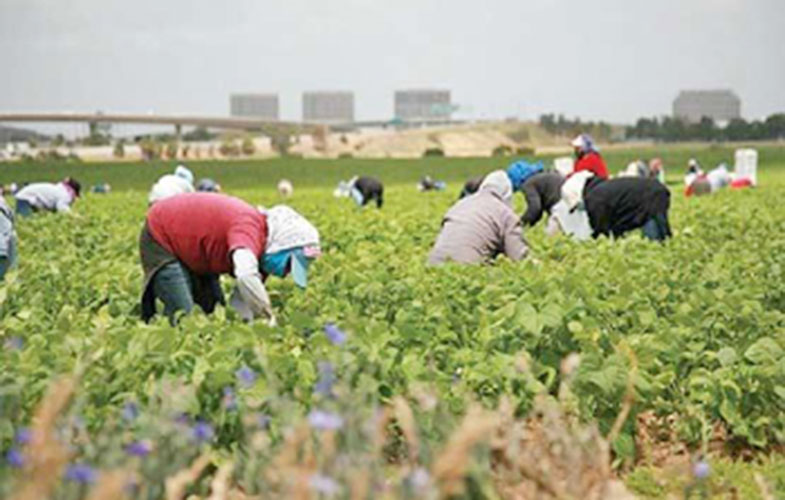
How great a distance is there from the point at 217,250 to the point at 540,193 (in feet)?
17.4

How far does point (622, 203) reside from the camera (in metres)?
10.5

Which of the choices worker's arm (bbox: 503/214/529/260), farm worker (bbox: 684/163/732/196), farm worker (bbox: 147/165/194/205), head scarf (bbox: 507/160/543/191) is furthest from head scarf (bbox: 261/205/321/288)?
farm worker (bbox: 684/163/732/196)

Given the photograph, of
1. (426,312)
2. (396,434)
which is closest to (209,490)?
(396,434)

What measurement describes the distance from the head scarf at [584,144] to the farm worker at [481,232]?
409 centimetres

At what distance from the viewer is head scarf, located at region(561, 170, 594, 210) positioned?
34.1ft

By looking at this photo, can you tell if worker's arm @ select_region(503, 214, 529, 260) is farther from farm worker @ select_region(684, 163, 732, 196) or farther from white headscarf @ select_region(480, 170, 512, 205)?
farm worker @ select_region(684, 163, 732, 196)

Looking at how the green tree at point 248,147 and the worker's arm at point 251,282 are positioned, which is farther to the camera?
the green tree at point 248,147

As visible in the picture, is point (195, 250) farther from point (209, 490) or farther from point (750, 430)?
point (750, 430)

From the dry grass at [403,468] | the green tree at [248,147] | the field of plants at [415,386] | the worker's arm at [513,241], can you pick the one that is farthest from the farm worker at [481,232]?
the green tree at [248,147]

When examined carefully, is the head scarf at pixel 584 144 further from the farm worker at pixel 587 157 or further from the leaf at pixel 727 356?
the leaf at pixel 727 356

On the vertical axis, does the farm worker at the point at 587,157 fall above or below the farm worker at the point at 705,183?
above

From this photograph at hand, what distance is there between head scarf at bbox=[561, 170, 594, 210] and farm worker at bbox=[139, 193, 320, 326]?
4.55 m

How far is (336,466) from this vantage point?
253cm

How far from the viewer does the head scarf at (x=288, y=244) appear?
5.60m
